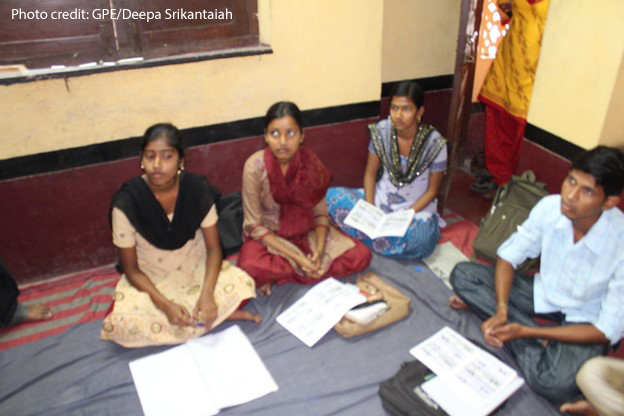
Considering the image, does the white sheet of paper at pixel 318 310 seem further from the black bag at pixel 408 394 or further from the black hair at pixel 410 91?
the black hair at pixel 410 91

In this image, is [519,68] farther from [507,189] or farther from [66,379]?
[66,379]

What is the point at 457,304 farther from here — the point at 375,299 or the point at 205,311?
the point at 205,311

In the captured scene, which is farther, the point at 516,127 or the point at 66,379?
the point at 516,127

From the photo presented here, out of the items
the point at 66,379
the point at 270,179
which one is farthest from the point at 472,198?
the point at 66,379

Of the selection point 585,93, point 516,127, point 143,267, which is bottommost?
point 143,267

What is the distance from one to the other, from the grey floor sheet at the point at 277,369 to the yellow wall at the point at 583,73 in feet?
3.83

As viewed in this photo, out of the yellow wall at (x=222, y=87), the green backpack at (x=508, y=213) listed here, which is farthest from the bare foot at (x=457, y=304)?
the yellow wall at (x=222, y=87)

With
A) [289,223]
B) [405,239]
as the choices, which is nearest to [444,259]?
[405,239]

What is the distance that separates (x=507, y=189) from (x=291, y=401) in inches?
69.2

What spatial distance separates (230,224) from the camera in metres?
2.90

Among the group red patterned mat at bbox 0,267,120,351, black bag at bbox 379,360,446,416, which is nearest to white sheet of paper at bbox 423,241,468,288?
black bag at bbox 379,360,446,416

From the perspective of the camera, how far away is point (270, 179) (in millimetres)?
2615

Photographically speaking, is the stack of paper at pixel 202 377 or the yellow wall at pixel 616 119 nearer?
the stack of paper at pixel 202 377

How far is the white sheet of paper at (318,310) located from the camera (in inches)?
91.9
